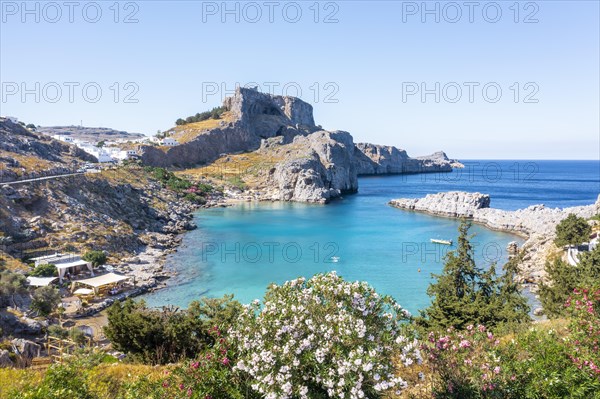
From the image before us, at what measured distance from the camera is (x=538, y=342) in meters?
8.62

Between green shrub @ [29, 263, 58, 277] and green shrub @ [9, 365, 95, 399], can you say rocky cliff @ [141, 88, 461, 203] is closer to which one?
green shrub @ [29, 263, 58, 277]

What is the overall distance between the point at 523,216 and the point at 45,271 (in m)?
63.1

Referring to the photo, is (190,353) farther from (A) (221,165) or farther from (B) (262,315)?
(A) (221,165)

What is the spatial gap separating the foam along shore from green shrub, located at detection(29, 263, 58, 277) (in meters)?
35.7

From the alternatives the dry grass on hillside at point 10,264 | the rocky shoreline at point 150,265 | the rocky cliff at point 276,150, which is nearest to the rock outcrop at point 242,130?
the rocky cliff at point 276,150

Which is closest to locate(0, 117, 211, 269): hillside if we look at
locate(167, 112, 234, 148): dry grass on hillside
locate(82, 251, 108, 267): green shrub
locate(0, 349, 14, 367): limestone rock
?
locate(82, 251, 108, 267): green shrub

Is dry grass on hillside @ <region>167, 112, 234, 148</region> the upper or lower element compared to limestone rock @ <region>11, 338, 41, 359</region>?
upper

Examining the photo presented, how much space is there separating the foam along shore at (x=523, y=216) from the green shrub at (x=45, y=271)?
1405 inches

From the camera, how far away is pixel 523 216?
59.5 meters

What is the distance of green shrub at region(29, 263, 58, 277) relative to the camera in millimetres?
27130

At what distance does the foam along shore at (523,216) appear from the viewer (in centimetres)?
3722

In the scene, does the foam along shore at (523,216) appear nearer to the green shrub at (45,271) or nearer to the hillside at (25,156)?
the green shrub at (45,271)

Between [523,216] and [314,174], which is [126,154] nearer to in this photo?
[314,174]

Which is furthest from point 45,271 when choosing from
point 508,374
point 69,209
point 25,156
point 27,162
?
point 25,156
